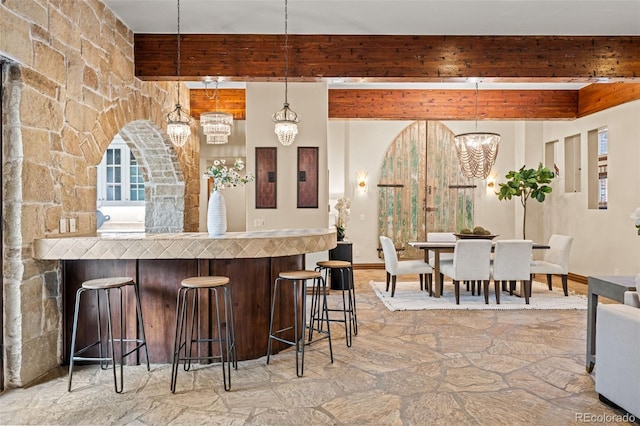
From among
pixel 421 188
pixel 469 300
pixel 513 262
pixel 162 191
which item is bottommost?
pixel 469 300

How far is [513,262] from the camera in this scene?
19.6 feet

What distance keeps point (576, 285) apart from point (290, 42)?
19.8 feet

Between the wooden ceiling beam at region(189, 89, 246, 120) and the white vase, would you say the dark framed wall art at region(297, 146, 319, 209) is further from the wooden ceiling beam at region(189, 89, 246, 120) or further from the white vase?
the white vase

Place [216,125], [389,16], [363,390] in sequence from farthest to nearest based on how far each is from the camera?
[216,125] → [389,16] → [363,390]

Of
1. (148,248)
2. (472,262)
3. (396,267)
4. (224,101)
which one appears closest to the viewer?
(148,248)

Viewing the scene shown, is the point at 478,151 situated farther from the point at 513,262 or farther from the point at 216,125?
the point at 216,125

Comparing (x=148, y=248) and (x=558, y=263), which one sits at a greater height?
(x=148, y=248)

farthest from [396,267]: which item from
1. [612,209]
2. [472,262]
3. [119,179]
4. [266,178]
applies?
[119,179]

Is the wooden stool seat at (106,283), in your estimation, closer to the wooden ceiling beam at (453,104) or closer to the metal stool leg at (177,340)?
the metal stool leg at (177,340)

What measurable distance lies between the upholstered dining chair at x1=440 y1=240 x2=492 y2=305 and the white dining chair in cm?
14

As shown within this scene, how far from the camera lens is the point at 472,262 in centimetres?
593

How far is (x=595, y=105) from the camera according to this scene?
736 cm

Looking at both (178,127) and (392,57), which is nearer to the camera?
(178,127)

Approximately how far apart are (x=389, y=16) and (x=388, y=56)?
58 centimetres
